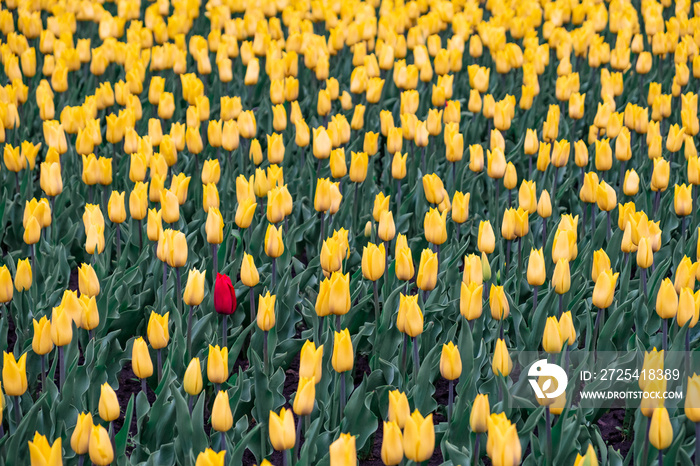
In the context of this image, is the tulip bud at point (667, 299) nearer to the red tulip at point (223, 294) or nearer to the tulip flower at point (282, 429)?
the tulip flower at point (282, 429)

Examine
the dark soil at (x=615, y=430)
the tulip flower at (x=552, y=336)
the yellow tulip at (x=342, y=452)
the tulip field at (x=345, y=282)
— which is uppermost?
the yellow tulip at (x=342, y=452)

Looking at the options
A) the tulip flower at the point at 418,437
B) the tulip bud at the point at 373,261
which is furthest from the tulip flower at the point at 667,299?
the tulip flower at the point at 418,437

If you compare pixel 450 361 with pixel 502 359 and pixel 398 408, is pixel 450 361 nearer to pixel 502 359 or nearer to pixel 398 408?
pixel 502 359

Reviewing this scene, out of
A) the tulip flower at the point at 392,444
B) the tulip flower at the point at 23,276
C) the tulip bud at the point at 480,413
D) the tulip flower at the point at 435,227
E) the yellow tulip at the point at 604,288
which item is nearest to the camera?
the tulip flower at the point at 392,444

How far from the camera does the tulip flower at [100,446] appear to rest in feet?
6.95

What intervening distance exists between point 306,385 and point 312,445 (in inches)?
16.5

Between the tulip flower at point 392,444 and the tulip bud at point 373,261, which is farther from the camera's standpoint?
the tulip bud at point 373,261

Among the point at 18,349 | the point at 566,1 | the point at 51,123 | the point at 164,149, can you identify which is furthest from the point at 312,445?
the point at 566,1

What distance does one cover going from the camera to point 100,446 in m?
2.13

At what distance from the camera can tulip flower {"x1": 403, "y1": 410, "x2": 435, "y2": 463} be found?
78.6 inches

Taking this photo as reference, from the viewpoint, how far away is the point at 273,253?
3.11 m

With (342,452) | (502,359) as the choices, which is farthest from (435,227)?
(342,452)

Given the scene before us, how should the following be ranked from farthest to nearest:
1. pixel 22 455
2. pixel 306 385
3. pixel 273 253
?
pixel 273 253 < pixel 22 455 < pixel 306 385

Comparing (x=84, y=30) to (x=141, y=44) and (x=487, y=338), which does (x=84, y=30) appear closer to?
(x=141, y=44)
